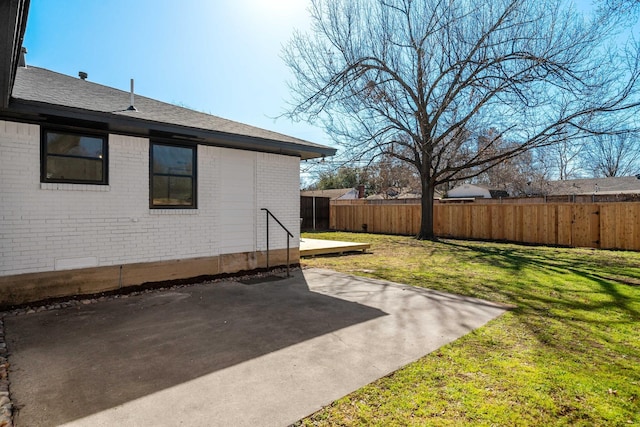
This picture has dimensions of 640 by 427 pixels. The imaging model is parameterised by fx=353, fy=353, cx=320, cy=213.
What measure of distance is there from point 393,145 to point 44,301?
42.6 feet

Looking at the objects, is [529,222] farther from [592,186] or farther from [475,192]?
[592,186]

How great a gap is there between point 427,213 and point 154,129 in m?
12.2

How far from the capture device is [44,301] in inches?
196

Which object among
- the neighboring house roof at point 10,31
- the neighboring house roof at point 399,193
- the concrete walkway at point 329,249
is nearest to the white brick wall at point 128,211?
the concrete walkway at point 329,249

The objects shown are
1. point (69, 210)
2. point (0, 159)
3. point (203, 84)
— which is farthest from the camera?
point (203, 84)

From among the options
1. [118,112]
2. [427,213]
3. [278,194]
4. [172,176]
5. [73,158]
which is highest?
[118,112]

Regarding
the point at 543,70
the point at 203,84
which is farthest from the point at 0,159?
the point at 543,70

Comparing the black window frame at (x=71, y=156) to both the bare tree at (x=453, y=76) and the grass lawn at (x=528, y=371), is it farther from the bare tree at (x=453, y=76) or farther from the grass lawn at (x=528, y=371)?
the bare tree at (x=453, y=76)

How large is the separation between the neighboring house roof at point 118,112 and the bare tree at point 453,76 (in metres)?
5.00

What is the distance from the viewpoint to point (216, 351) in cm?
340

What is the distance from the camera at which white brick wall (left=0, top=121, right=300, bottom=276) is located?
15.9 ft

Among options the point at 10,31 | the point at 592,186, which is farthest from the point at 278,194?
the point at 592,186

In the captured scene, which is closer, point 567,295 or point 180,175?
point 567,295

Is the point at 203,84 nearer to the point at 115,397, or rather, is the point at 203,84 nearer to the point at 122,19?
the point at 122,19
